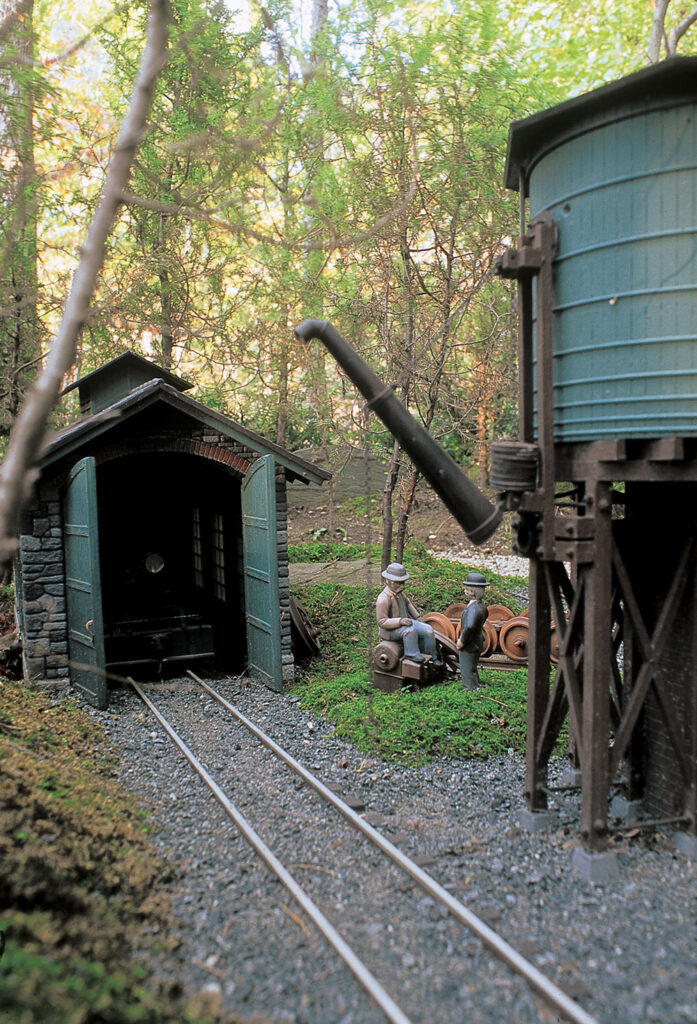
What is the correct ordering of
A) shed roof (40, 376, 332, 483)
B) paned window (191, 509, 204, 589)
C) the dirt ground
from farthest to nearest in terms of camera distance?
the dirt ground < paned window (191, 509, 204, 589) < shed roof (40, 376, 332, 483)

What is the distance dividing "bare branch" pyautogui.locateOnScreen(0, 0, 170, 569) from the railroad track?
3.10 m

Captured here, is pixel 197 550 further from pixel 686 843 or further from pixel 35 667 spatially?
pixel 686 843

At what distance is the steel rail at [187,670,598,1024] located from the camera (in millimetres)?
3977

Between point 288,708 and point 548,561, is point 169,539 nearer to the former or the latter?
point 288,708

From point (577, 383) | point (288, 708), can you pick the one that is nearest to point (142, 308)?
point (288, 708)

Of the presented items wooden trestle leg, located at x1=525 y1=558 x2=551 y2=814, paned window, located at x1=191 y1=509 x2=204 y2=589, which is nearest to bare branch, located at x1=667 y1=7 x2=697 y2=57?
paned window, located at x1=191 y1=509 x2=204 y2=589

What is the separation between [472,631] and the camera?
29.7ft

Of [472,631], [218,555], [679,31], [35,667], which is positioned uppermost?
[679,31]

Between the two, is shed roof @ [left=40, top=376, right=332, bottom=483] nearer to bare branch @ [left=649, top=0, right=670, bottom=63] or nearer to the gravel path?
the gravel path

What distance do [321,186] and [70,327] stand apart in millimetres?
11741

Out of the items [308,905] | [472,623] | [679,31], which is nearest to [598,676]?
[308,905]

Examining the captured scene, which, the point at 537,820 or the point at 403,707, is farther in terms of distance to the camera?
the point at 403,707

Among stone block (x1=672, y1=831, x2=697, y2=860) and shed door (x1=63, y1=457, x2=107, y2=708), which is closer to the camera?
stone block (x1=672, y1=831, x2=697, y2=860)

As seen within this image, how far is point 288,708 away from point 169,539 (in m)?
6.37
